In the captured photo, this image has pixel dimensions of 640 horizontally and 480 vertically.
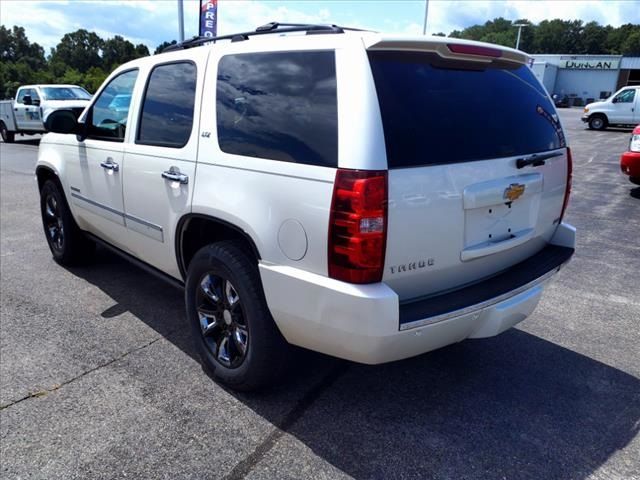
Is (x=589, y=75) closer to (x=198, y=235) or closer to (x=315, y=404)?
(x=198, y=235)

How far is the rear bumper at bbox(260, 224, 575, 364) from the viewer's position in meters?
2.20

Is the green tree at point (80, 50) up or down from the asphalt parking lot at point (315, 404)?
up

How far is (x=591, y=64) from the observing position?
2306 inches

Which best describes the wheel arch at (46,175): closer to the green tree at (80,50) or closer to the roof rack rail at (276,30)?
the roof rack rail at (276,30)

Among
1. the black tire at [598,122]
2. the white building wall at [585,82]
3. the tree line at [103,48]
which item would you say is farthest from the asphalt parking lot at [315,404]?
the white building wall at [585,82]

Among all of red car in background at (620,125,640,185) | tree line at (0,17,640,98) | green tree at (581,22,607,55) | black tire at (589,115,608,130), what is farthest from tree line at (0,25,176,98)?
green tree at (581,22,607,55)

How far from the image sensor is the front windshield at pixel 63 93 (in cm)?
1731

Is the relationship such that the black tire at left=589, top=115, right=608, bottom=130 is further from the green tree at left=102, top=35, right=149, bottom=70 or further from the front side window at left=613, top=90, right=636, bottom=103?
the green tree at left=102, top=35, right=149, bottom=70

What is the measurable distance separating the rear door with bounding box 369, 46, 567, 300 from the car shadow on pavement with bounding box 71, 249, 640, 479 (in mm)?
767

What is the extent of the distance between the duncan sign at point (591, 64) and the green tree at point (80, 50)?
239 feet

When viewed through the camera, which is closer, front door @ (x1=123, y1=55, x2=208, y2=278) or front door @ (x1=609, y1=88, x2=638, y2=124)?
front door @ (x1=123, y1=55, x2=208, y2=278)

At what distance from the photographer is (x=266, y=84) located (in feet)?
8.67

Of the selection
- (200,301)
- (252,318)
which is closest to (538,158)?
(252,318)

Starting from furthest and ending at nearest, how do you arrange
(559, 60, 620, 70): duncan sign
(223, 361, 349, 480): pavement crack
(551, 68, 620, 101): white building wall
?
(551, 68, 620, 101): white building wall < (559, 60, 620, 70): duncan sign < (223, 361, 349, 480): pavement crack
